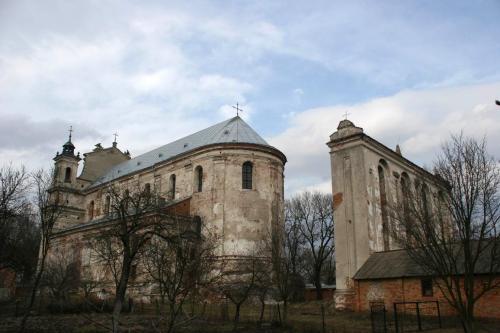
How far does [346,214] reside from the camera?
957 inches

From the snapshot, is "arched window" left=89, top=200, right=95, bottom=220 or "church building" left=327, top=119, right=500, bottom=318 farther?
"arched window" left=89, top=200, right=95, bottom=220

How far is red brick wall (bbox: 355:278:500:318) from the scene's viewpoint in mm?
18000

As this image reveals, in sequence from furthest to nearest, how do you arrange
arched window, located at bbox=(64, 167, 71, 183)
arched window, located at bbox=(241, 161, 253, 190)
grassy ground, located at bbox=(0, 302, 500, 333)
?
arched window, located at bbox=(64, 167, 71, 183) < arched window, located at bbox=(241, 161, 253, 190) < grassy ground, located at bbox=(0, 302, 500, 333)

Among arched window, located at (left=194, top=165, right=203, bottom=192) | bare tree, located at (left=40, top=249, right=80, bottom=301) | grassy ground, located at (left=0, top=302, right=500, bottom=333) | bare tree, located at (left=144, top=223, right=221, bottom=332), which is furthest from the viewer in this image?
arched window, located at (left=194, top=165, right=203, bottom=192)

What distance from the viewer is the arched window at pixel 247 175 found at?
110 ft

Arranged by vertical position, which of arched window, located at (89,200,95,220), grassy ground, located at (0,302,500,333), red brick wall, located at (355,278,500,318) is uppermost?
arched window, located at (89,200,95,220)

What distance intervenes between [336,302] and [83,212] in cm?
3279

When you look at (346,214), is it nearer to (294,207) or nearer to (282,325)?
(282,325)

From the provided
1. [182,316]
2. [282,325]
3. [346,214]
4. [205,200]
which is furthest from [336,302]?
[205,200]

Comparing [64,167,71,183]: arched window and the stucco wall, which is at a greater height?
[64,167,71,183]: arched window

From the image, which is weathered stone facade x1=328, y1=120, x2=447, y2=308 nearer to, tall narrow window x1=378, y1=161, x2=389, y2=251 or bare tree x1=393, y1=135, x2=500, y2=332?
tall narrow window x1=378, y1=161, x2=389, y2=251

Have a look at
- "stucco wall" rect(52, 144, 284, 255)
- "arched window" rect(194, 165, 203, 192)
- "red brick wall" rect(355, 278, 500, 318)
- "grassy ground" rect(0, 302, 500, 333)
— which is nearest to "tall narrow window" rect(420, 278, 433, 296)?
"red brick wall" rect(355, 278, 500, 318)

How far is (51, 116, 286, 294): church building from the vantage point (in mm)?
32125

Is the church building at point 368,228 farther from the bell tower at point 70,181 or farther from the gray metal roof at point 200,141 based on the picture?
the bell tower at point 70,181
